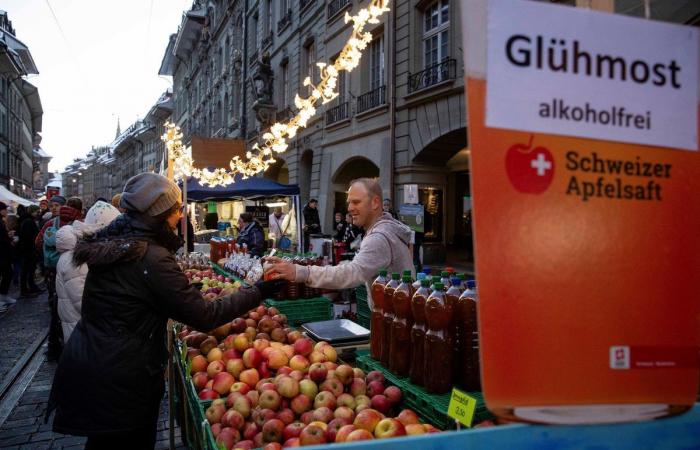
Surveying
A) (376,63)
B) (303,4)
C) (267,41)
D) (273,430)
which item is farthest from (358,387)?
(267,41)

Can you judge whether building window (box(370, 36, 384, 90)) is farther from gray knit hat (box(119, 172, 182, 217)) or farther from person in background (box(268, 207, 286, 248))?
gray knit hat (box(119, 172, 182, 217))

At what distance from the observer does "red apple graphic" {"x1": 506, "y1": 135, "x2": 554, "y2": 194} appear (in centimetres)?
97

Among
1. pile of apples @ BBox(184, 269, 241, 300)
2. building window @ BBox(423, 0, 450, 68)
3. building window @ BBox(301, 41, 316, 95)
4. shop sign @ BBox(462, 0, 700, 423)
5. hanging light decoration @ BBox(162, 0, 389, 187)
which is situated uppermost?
building window @ BBox(301, 41, 316, 95)

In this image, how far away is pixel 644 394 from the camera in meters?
1.02

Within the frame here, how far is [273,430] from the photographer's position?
83.5 inches

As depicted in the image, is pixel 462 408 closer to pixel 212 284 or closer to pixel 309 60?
pixel 212 284

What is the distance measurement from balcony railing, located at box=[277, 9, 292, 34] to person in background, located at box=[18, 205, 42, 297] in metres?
14.9

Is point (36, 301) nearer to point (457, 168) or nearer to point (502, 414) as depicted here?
point (502, 414)

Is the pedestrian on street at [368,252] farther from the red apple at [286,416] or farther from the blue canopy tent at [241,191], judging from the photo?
the blue canopy tent at [241,191]

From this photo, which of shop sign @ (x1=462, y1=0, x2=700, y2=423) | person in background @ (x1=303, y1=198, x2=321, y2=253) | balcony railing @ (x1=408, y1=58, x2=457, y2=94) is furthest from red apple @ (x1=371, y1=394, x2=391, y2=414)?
person in background @ (x1=303, y1=198, x2=321, y2=253)

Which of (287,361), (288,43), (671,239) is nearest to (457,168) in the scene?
(288,43)

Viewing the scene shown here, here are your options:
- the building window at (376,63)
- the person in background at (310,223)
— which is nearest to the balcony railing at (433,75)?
the building window at (376,63)

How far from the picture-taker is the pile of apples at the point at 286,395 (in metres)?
2.03

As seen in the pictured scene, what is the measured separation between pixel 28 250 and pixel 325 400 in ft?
36.8
